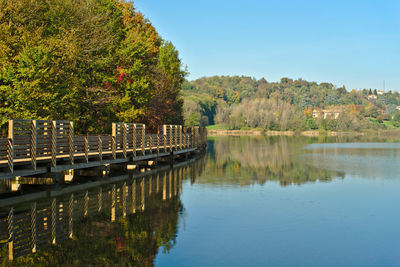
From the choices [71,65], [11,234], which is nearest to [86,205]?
[11,234]

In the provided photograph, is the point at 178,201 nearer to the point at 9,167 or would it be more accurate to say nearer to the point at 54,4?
the point at 9,167

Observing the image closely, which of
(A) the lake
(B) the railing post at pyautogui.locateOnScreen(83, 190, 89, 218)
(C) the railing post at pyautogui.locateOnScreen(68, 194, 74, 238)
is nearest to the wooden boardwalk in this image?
(B) the railing post at pyautogui.locateOnScreen(83, 190, 89, 218)

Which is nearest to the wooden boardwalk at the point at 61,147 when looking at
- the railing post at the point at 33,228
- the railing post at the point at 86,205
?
the railing post at the point at 33,228

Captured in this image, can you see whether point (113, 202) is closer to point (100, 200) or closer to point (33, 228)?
point (100, 200)

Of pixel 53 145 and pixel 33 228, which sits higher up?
pixel 53 145

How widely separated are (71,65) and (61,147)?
8.48m

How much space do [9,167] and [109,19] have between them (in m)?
20.9

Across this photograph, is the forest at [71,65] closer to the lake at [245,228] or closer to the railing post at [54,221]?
the lake at [245,228]

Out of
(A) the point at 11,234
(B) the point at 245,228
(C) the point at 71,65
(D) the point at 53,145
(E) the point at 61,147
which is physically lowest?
(B) the point at 245,228

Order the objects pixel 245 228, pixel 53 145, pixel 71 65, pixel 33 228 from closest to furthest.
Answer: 1. pixel 33 228
2. pixel 245 228
3. pixel 53 145
4. pixel 71 65

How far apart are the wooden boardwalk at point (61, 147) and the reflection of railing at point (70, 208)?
1209mm

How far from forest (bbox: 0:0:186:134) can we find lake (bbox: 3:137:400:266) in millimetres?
6331

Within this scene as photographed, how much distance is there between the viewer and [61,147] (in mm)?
20250

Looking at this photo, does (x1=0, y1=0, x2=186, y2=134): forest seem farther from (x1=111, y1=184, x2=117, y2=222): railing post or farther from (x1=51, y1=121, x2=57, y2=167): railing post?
(x1=111, y1=184, x2=117, y2=222): railing post
